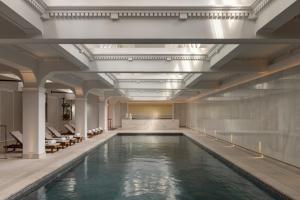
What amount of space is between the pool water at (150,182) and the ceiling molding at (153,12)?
361 centimetres

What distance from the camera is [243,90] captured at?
54.7ft

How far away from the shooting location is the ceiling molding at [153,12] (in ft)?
22.4

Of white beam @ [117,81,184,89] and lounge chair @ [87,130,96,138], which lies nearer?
white beam @ [117,81,184,89]

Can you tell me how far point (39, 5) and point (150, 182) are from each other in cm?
503

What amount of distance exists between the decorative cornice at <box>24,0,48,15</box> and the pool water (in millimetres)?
3695

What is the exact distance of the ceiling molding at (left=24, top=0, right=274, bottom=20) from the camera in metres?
6.84

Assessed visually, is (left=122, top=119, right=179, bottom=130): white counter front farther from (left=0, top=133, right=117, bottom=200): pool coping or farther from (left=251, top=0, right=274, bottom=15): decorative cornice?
(left=251, top=0, right=274, bottom=15): decorative cornice

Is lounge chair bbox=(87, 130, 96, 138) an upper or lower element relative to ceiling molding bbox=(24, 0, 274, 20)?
lower

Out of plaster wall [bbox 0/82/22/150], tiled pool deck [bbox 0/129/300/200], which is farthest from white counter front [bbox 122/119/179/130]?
tiled pool deck [bbox 0/129/300/200]

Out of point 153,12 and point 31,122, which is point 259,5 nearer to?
point 153,12

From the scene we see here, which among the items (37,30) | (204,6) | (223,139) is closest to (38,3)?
(37,30)

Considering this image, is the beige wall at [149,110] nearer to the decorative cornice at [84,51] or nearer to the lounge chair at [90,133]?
the lounge chair at [90,133]

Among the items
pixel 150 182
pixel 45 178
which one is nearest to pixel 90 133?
pixel 45 178

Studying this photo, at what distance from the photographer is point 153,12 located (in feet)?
22.5
